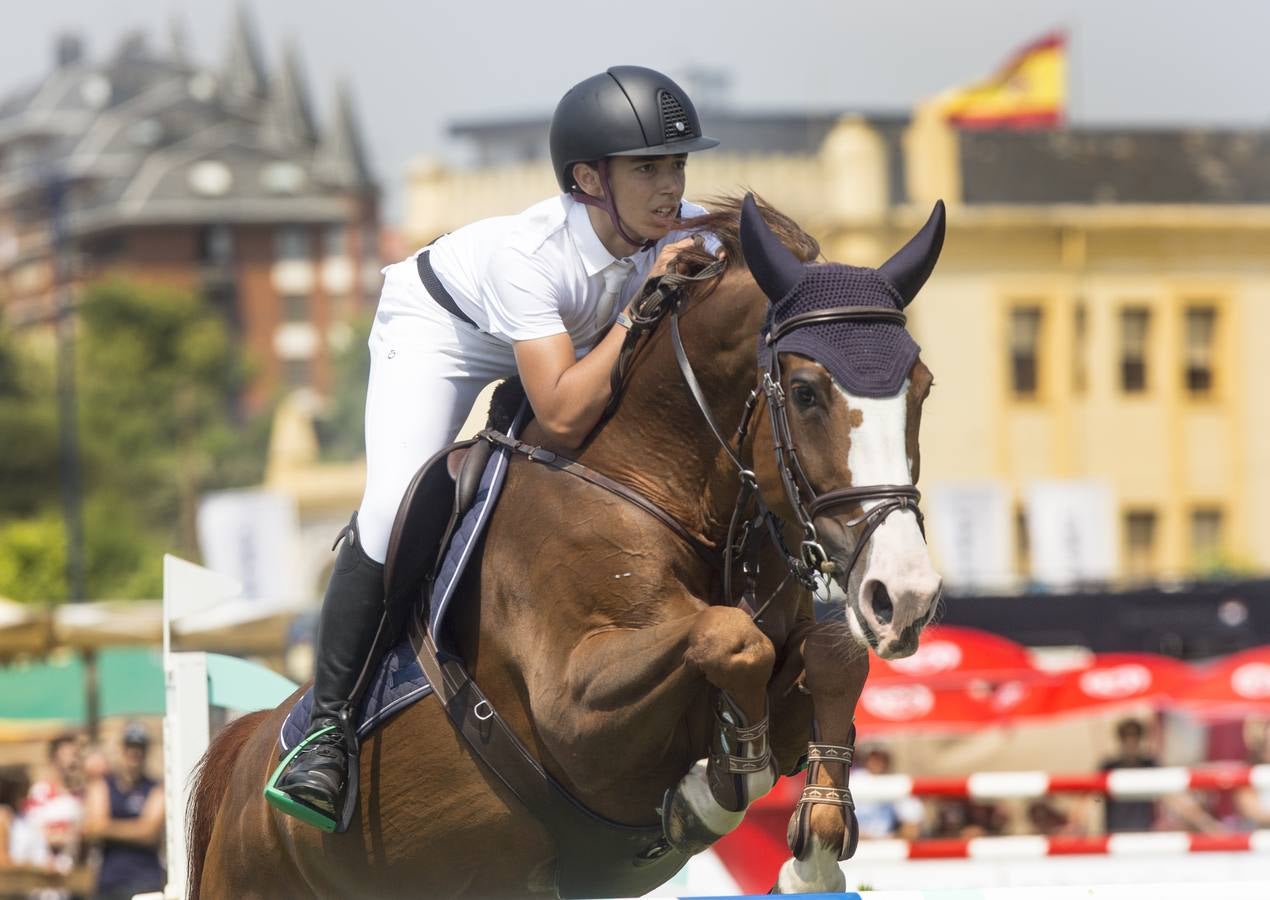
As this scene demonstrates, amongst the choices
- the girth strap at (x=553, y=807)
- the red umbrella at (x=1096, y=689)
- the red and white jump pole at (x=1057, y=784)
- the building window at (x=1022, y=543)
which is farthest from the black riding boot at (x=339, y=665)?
the building window at (x=1022, y=543)

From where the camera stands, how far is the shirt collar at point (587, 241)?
456cm

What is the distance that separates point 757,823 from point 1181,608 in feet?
39.2

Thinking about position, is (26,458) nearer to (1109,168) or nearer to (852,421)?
(1109,168)

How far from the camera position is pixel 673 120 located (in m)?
4.49

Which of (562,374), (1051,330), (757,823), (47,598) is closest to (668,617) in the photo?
(562,374)

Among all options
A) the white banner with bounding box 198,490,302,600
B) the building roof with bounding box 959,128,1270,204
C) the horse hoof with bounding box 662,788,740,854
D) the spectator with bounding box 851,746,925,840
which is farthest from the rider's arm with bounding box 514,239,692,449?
the building roof with bounding box 959,128,1270,204

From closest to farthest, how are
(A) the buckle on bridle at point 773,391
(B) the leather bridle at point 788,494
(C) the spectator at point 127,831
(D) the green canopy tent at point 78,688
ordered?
(B) the leather bridle at point 788,494 < (A) the buckle on bridle at point 773,391 < (C) the spectator at point 127,831 < (D) the green canopy tent at point 78,688

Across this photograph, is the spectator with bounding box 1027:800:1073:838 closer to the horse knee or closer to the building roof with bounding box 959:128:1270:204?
the horse knee

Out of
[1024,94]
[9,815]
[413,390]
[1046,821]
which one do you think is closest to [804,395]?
[413,390]

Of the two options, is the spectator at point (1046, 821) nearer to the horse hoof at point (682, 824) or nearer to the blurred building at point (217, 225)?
the horse hoof at point (682, 824)

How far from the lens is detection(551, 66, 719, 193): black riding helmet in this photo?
4457 mm

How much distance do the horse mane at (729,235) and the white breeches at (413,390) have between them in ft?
2.05

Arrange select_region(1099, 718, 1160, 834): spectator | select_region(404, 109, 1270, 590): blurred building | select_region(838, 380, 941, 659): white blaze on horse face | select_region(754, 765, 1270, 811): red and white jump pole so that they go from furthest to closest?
1. select_region(404, 109, 1270, 590): blurred building
2. select_region(1099, 718, 1160, 834): spectator
3. select_region(754, 765, 1270, 811): red and white jump pole
4. select_region(838, 380, 941, 659): white blaze on horse face

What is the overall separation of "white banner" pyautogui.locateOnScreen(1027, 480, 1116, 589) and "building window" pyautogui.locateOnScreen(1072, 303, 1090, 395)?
630 centimetres
